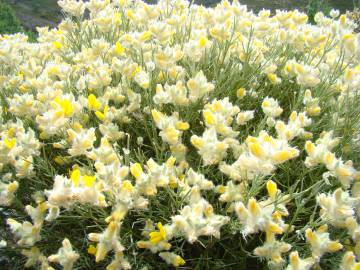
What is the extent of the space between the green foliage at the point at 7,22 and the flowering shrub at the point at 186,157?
11.8ft

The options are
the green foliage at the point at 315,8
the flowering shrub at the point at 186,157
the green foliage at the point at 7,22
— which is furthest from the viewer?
the green foliage at the point at 315,8

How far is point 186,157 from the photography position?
177 cm

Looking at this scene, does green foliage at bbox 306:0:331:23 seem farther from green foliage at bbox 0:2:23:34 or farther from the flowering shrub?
the flowering shrub

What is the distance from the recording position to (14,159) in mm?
1607

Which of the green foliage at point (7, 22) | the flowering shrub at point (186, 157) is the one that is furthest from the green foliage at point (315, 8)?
the flowering shrub at point (186, 157)

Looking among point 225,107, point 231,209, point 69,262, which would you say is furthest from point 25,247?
point 225,107

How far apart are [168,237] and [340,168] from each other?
0.63m

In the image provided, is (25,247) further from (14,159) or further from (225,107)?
(225,107)

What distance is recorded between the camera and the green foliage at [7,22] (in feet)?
18.3

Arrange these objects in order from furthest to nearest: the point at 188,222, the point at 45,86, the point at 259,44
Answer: the point at 259,44
the point at 45,86
the point at 188,222

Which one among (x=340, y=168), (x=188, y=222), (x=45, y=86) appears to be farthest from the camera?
(x=45, y=86)

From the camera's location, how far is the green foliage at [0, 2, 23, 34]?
558cm

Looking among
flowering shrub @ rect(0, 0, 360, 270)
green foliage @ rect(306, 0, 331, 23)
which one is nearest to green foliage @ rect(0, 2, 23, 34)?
flowering shrub @ rect(0, 0, 360, 270)

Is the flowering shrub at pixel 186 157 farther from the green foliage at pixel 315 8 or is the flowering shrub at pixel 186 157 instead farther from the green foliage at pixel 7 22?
the green foliage at pixel 315 8
